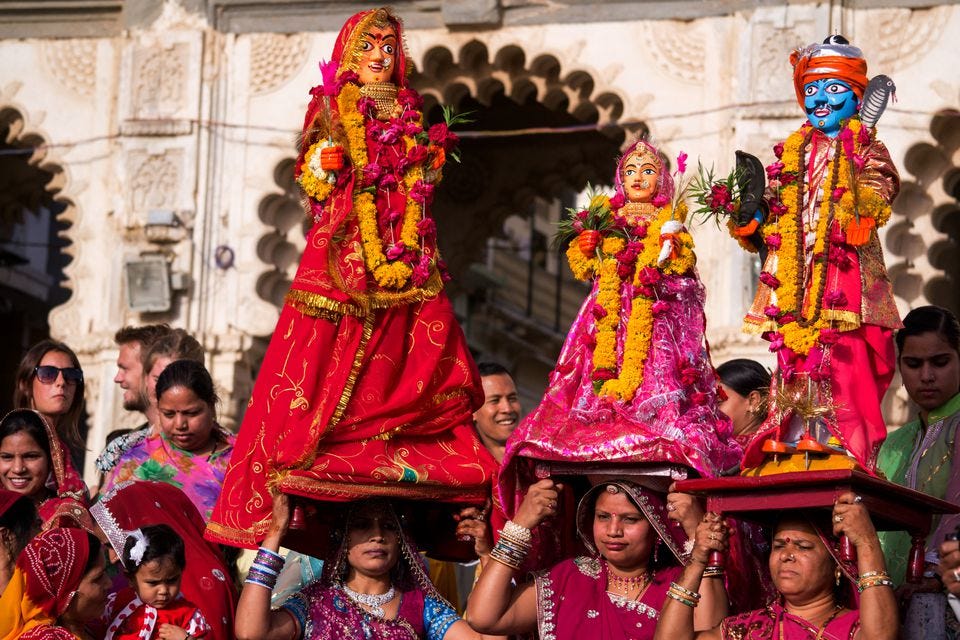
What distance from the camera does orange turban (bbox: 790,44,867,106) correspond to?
6445 millimetres

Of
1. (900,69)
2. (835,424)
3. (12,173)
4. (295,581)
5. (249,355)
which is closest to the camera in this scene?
(835,424)

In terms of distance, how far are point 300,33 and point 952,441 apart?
21.7 ft

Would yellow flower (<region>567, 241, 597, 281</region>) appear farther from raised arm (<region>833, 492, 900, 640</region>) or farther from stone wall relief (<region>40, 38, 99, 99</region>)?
stone wall relief (<region>40, 38, 99, 99</region>)

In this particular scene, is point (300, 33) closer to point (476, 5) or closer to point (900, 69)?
point (476, 5)

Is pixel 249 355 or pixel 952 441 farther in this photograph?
pixel 249 355

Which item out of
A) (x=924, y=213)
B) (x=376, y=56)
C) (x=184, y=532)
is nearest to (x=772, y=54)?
(x=924, y=213)

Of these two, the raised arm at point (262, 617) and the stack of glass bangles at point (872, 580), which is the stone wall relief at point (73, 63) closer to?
the raised arm at point (262, 617)

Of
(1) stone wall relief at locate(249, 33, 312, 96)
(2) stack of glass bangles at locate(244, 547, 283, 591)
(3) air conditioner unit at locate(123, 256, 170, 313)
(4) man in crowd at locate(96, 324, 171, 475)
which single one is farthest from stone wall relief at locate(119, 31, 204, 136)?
(2) stack of glass bangles at locate(244, 547, 283, 591)

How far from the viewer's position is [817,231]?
20.7 feet

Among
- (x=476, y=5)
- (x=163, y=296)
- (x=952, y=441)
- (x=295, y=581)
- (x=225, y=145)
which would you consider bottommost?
(x=295, y=581)

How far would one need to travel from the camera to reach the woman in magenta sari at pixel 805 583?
5.10 m

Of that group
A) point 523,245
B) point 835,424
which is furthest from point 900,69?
point 523,245

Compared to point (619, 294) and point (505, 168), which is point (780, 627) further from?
point (505, 168)

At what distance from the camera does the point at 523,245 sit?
22.2 m
